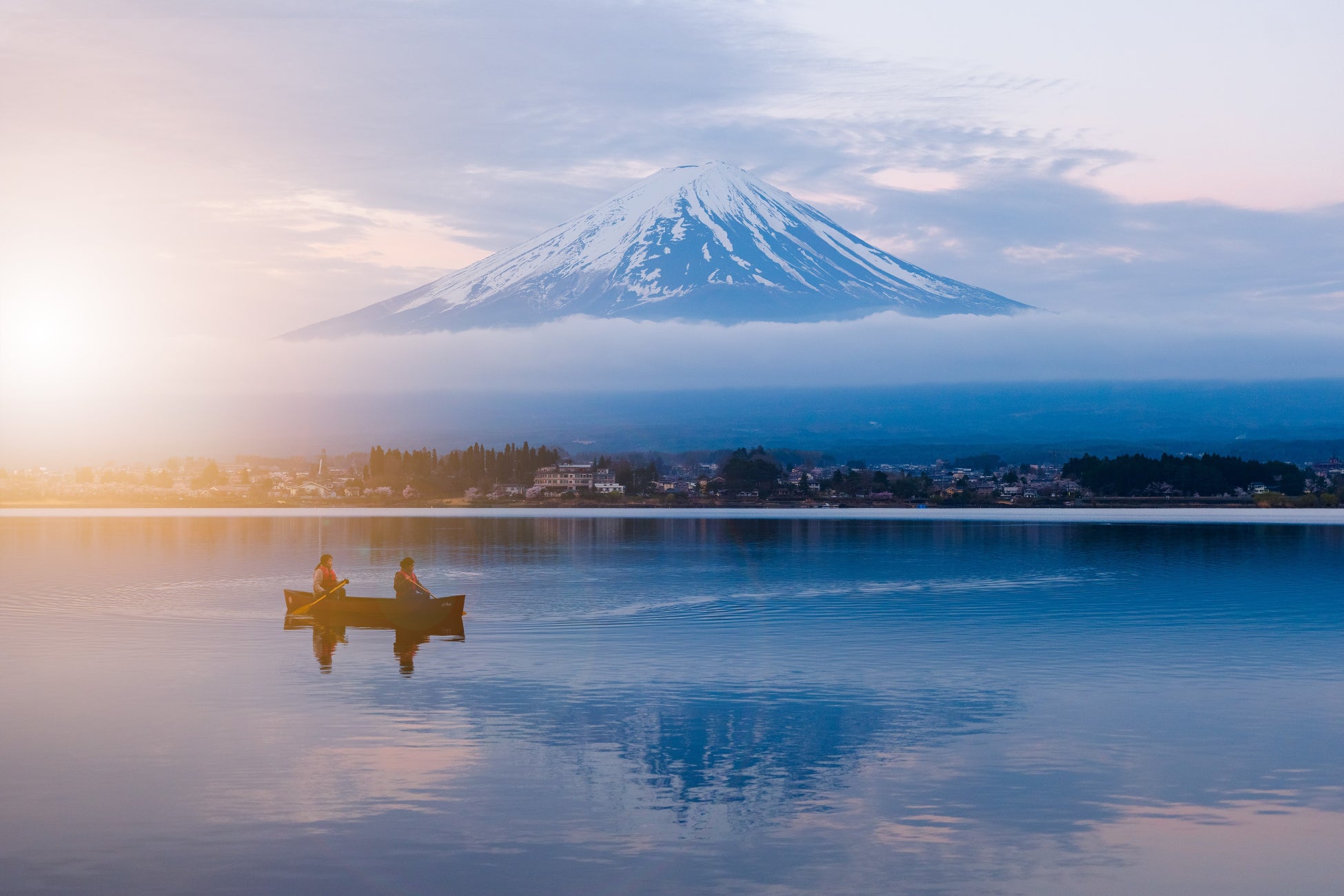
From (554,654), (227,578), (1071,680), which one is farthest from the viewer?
(227,578)

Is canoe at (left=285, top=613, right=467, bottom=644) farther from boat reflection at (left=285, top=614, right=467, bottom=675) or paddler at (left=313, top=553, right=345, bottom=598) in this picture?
paddler at (left=313, top=553, right=345, bottom=598)

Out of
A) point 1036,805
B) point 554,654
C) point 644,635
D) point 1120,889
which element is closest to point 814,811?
point 1036,805

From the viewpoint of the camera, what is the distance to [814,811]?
15.1 meters

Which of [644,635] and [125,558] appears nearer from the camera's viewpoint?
[644,635]

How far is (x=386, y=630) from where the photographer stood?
Result: 35.9 metres

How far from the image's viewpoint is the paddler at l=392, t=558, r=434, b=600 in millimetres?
33875

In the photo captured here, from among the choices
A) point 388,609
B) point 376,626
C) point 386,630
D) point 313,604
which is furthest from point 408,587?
point 313,604

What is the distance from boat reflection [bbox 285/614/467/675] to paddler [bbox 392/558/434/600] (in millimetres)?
787

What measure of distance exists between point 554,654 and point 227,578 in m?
28.8

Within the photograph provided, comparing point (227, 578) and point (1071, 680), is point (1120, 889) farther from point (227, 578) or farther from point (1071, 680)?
point (227, 578)

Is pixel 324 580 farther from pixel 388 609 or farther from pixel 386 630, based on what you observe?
pixel 388 609

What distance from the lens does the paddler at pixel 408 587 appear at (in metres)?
33.9

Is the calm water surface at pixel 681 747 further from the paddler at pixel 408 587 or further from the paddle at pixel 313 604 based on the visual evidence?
the paddler at pixel 408 587

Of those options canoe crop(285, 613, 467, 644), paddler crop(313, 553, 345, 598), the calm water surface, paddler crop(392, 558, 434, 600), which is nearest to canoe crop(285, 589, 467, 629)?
canoe crop(285, 613, 467, 644)
